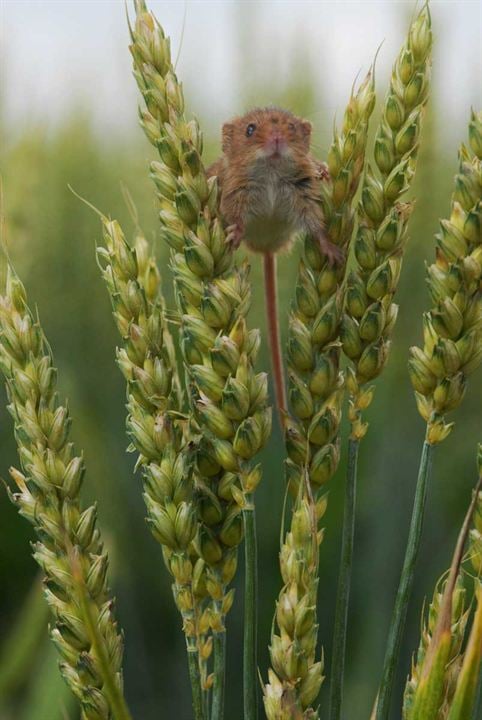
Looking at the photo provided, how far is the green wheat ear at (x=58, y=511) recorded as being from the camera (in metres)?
1.32

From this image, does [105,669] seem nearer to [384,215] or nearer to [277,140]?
[384,215]

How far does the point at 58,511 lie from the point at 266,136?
1.38m

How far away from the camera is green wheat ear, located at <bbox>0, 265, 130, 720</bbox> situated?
1.32 metres

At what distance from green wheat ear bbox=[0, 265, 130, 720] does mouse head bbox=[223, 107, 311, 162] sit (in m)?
1.13

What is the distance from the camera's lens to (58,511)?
133cm

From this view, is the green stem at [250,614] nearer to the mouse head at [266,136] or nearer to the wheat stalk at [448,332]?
the wheat stalk at [448,332]

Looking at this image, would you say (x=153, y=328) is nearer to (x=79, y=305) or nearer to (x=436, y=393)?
(x=436, y=393)

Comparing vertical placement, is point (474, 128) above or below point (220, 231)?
above

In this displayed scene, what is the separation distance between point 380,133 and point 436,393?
412 millimetres

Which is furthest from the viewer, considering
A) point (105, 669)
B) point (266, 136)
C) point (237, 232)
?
point (266, 136)

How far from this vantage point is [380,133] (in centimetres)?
148

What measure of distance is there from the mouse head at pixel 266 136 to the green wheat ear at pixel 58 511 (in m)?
1.13

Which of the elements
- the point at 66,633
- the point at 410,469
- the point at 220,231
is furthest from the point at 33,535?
the point at 220,231

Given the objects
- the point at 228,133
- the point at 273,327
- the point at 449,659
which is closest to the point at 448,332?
the point at 449,659
